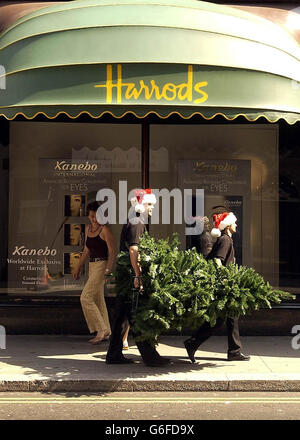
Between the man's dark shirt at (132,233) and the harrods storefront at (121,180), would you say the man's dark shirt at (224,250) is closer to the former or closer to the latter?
the man's dark shirt at (132,233)

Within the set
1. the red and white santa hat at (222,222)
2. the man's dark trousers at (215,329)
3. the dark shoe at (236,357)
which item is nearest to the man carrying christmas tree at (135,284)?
the man's dark trousers at (215,329)

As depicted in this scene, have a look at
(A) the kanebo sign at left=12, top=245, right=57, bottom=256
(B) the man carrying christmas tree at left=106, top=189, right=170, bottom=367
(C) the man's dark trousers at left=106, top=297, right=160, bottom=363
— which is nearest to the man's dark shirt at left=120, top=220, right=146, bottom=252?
(B) the man carrying christmas tree at left=106, top=189, right=170, bottom=367

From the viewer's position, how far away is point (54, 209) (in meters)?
10.7

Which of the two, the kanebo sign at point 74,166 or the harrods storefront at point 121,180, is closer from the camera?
the harrods storefront at point 121,180

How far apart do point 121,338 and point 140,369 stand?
1.51 ft

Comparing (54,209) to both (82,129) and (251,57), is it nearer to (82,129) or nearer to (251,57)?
(82,129)

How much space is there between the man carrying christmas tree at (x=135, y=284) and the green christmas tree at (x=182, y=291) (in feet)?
0.29

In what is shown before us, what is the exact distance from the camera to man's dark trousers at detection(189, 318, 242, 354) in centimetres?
810

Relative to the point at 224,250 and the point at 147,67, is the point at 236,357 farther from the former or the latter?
the point at 147,67

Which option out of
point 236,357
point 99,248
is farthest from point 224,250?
point 99,248

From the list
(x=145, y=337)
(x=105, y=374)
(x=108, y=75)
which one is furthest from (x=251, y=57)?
(x=105, y=374)

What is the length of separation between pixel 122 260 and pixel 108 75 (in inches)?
87.7

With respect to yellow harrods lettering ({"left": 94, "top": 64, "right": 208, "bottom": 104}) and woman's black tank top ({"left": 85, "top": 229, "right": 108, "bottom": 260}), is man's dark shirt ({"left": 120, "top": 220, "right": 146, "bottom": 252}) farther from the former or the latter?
yellow harrods lettering ({"left": 94, "top": 64, "right": 208, "bottom": 104})

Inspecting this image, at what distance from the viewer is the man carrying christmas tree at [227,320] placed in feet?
26.8
